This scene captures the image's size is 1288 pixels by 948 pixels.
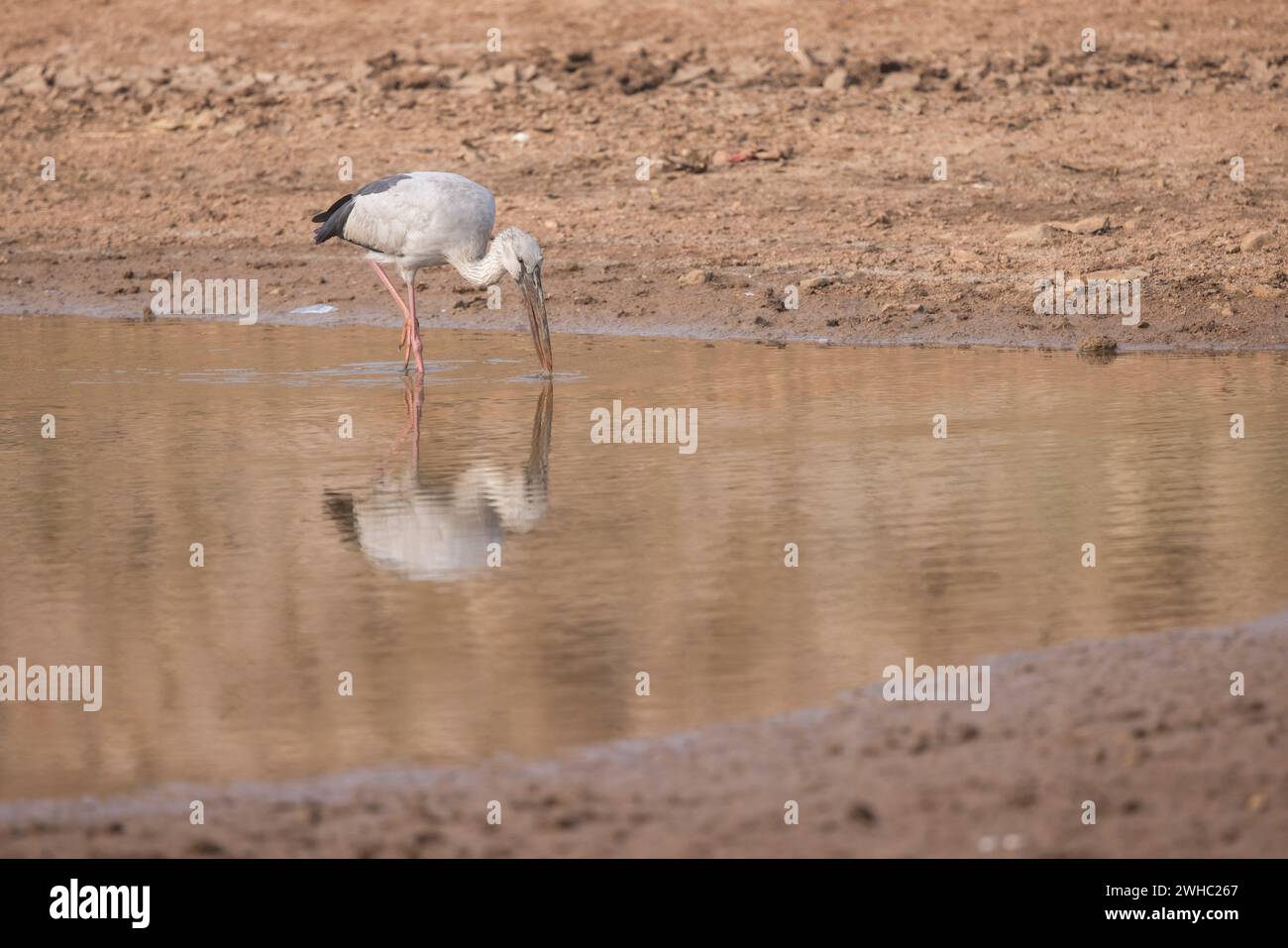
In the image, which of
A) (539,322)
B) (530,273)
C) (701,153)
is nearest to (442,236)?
(530,273)

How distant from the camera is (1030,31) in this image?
1942cm

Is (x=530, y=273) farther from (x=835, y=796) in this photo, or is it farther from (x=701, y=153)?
(x=835, y=796)

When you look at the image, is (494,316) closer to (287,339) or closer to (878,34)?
(287,339)

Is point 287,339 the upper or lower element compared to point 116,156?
lower

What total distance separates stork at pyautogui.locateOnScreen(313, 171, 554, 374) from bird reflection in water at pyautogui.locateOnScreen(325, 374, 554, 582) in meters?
2.60

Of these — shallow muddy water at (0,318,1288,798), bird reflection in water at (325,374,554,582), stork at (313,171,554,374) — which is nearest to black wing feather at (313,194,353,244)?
stork at (313,171,554,374)

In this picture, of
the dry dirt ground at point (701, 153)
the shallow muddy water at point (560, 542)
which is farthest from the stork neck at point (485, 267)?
the dry dirt ground at point (701, 153)

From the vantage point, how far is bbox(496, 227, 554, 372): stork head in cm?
1138

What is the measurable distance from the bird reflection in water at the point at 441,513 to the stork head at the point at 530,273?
7.20 feet

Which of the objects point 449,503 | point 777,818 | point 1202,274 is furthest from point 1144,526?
point 1202,274

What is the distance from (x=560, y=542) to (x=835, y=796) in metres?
2.82

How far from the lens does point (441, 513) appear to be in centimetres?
787
